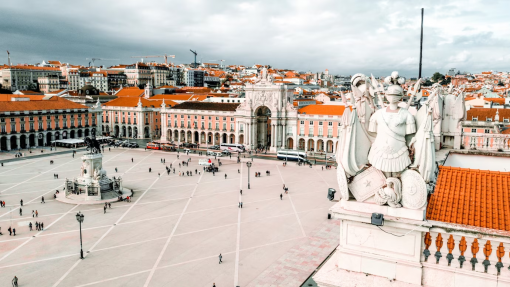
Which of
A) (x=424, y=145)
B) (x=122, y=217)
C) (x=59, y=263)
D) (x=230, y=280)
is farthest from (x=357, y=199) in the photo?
(x=122, y=217)

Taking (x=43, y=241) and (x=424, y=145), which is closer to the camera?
(x=424, y=145)

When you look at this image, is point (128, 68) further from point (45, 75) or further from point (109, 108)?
point (109, 108)

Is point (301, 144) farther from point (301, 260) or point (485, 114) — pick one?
point (301, 260)

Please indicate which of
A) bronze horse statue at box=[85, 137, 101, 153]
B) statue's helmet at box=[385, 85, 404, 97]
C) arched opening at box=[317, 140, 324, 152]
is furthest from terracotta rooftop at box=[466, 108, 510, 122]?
statue's helmet at box=[385, 85, 404, 97]

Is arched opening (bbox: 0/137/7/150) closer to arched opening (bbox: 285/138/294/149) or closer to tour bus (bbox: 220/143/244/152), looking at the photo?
tour bus (bbox: 220/143/244/152)

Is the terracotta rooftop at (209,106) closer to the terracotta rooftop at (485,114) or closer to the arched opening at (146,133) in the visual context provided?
the arched opening at (146,133)

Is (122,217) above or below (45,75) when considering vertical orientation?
below
